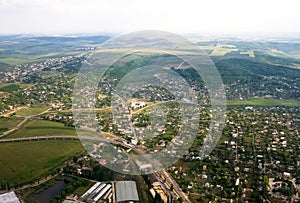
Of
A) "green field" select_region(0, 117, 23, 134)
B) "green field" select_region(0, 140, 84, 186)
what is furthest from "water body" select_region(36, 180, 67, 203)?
"green field" select_region(0, 117, 23, 134)

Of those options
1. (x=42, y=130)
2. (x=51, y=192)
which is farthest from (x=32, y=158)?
(x=42, y=130)

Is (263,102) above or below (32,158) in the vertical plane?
below

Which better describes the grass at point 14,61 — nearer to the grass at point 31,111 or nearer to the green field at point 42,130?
the grass at point 31,111

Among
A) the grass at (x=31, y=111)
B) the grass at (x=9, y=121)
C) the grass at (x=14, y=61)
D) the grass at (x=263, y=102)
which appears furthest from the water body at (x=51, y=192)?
the grass at (x=14, y=61)

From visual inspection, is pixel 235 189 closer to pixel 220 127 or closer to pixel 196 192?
pixel 196 192

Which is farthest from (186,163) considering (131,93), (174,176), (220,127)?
(131,93)

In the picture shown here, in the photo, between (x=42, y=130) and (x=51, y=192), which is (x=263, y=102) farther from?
(x=51, y=192)
